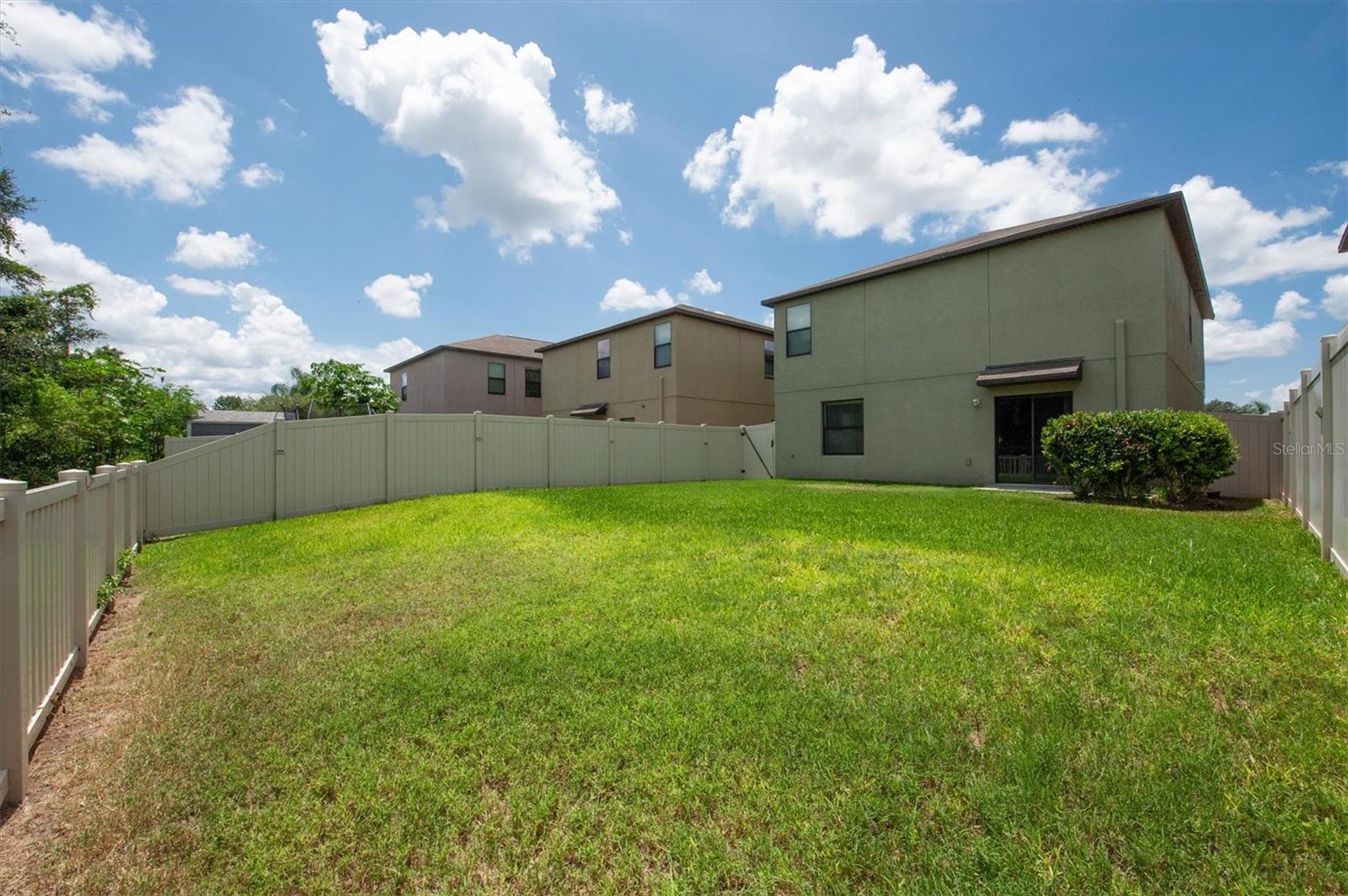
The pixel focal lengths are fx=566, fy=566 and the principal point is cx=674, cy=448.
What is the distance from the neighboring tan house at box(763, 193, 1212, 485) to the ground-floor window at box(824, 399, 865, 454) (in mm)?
36

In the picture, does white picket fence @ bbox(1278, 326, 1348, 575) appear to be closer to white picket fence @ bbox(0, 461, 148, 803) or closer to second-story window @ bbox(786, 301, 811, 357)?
white picket fence @ bbox(0, 461, 148, 803)

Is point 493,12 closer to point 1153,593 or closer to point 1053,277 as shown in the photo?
point 1153,593

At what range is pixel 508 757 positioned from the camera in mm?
2537

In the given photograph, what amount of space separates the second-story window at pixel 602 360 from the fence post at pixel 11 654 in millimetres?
20414

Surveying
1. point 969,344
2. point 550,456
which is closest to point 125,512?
point 550,456

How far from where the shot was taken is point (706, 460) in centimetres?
1698

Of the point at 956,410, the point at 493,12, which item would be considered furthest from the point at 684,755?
the point at 956,410

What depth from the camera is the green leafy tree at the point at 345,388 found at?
77.0 feet

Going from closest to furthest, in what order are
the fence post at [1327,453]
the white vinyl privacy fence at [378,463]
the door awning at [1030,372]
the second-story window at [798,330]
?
1. the fence post at [1327,453]
2. the white vinyl privacy fence at [378,463]
3. the door awning at [1030,372]
4. the second-story window at [798,330]

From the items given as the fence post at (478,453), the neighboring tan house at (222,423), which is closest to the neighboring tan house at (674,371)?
the fence post at (478,453)

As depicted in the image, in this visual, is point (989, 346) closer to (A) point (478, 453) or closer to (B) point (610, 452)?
(B) point (610, 452)

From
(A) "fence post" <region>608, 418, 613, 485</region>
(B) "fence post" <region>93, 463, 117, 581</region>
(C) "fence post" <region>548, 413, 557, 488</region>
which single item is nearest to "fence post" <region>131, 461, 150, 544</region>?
(B) "fence post" <region>93, 463, 117, 581</region>

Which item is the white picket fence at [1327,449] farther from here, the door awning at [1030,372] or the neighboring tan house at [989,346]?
the neighboring tan house at [989,346]

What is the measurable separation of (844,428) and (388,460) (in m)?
11.5
